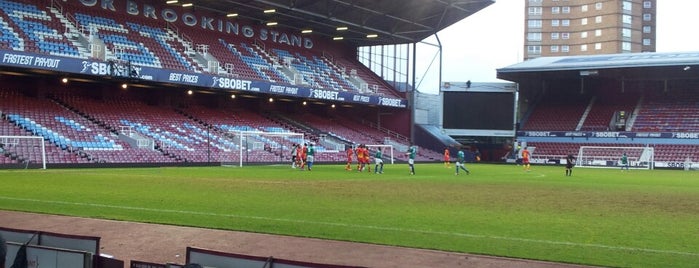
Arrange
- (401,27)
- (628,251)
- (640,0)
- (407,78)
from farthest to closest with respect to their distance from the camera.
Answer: (640,0), (407,78), (401,27), (628,251)

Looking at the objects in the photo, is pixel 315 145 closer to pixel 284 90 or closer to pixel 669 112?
→ pixel 284 90

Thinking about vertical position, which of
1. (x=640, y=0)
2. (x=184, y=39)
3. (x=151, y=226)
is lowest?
(x=151, y=226)

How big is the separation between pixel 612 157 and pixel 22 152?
50.6m

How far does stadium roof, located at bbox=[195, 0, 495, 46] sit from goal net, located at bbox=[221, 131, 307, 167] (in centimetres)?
1089

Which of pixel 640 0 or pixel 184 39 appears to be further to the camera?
pixel 640 0

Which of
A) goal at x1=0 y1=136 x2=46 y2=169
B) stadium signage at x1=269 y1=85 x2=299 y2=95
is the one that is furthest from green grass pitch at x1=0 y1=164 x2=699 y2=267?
stadium signage at x1=269 y1=85 x2=299 y2=95

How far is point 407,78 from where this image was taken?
6900 centimetres

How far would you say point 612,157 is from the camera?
6259cm

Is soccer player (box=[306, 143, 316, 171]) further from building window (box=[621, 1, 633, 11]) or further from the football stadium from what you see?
building window (box=[621, 1, 633, 11])

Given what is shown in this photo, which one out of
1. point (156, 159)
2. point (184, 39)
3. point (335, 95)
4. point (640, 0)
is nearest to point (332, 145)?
point (335, 95)

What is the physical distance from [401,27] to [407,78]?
20.9 ft

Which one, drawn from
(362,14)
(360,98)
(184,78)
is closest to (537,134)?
(360,98)

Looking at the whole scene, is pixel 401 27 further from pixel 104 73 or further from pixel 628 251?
pixel 628 251

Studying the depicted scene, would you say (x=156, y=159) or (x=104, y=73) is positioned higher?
(x=104, y=73)
